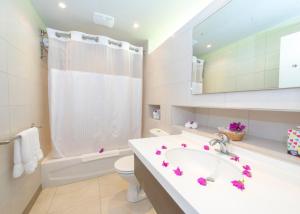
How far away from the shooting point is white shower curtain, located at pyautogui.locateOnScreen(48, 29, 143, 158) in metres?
1.75

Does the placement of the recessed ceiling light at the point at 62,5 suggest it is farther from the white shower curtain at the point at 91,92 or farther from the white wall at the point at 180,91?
the white wall at the point at 180,91

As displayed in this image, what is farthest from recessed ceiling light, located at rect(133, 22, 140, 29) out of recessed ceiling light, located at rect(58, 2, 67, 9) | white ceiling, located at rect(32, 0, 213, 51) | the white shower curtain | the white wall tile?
the white wall tile

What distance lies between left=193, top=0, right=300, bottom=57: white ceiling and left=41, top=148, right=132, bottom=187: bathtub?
186 cm

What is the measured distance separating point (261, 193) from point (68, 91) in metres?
2.08

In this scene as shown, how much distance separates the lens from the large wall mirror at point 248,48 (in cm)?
79

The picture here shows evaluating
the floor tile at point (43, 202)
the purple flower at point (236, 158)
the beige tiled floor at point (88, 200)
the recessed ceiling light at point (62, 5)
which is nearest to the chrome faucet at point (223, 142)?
the purple flower at point (236, 158)

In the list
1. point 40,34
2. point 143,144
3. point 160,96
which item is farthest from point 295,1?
point 40,34

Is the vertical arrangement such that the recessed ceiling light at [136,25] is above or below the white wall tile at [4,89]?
above

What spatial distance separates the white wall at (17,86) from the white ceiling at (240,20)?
1.65 metres

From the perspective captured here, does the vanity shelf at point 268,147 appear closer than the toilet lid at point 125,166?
Yes

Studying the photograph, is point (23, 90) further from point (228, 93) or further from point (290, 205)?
point (290, 205)

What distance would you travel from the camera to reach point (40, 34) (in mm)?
1747

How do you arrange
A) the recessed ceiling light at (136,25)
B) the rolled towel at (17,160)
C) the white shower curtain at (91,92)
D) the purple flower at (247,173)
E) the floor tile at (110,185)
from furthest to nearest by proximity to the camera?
the recessed ceiling light at (136,25) < the white shower curtain at (91,92) < the floor tile at (110,185) < the rolled towel at (17,160) < the purple flower at (247,173)

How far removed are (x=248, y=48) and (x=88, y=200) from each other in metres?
2.13
